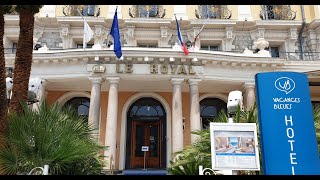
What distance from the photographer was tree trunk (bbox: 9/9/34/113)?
7.39 metres

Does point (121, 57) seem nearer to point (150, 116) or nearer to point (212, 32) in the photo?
point (150, 116)

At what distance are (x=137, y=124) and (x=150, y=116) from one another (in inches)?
31.6

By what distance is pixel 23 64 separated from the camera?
7840mm

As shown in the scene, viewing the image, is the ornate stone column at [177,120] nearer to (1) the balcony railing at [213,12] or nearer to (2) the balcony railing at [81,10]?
(1) the balcony railing at [213,12]

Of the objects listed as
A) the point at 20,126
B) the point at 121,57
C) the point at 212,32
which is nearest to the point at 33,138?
the point at 20,126

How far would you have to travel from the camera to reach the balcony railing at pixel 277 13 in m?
20.2

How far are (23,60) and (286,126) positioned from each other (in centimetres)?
599

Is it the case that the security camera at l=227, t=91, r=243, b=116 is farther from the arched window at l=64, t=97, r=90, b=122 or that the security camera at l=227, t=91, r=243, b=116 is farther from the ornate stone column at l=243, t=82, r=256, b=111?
the arched window at l=64, t=97, r=90, b=122

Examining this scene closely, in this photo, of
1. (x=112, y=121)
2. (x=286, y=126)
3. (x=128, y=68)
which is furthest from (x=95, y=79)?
(x=286, y=126)

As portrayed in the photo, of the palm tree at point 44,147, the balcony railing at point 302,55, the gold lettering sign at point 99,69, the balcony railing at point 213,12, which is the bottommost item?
the palm tree at point 44,147

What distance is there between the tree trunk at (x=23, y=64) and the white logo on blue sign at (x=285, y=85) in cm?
530

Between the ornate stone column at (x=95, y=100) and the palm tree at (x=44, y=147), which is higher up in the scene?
the ornate stone column at (x=95, y=100)

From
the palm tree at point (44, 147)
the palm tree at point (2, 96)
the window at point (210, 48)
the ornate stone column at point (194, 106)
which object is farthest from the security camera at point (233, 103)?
the window at point (210, 48)
